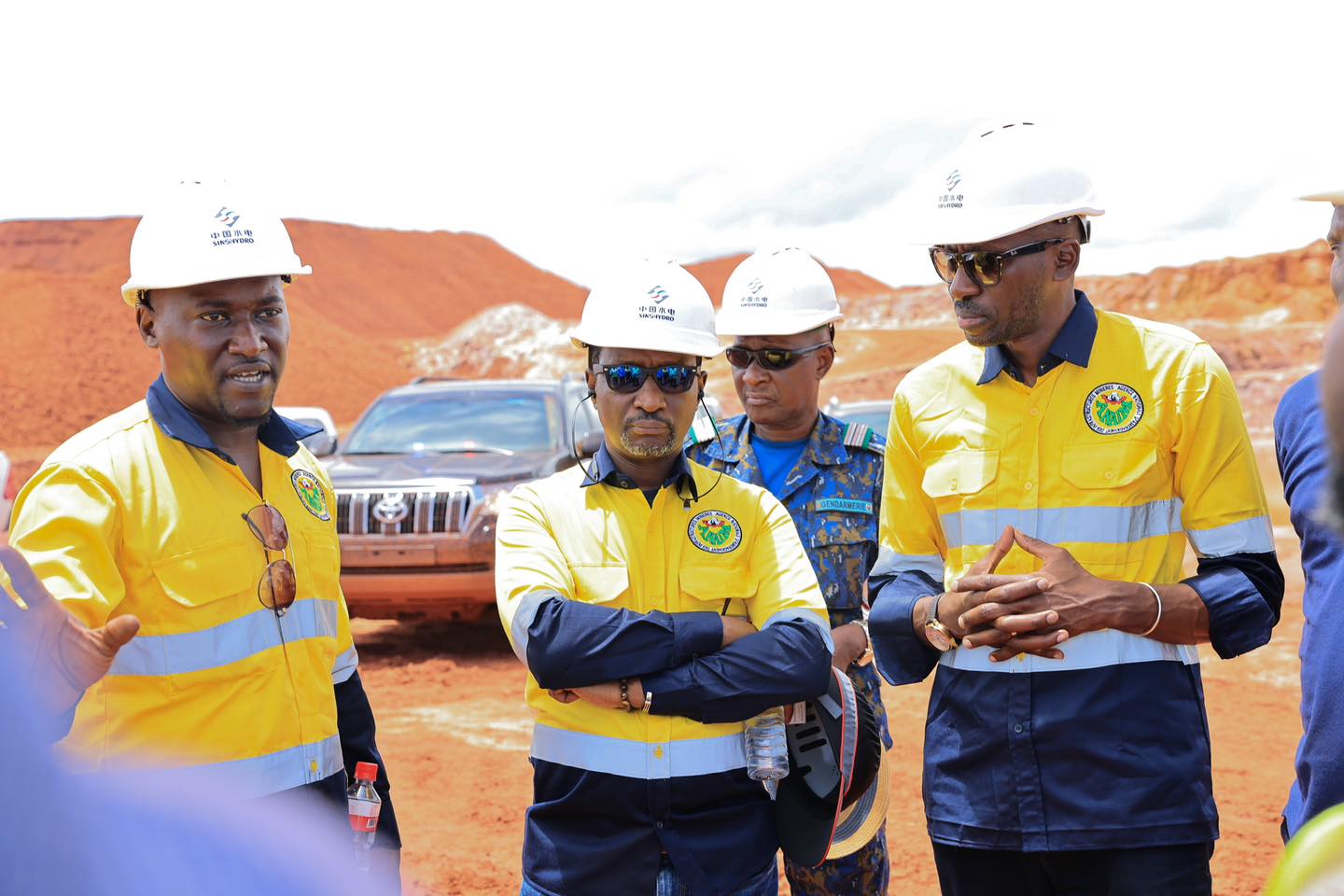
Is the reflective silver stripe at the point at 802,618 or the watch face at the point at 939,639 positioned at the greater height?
the reflective silver stripe at the point at 802,618

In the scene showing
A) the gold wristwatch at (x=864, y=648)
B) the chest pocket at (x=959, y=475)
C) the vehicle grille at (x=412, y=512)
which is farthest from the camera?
the vehicle grille at (x=412, y=512)

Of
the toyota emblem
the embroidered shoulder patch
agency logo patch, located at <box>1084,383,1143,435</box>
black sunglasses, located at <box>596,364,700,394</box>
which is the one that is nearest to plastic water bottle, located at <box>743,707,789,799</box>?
black sunglasses, located at <box>596,364,700,394</box>

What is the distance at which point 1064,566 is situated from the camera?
119 inches

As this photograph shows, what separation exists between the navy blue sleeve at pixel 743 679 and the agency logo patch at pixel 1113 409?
3.08 feet

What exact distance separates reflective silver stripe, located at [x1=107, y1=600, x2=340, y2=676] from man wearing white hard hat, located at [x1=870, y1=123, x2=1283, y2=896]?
Result: 1.53 m

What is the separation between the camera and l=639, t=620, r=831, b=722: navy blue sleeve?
299 centimetres

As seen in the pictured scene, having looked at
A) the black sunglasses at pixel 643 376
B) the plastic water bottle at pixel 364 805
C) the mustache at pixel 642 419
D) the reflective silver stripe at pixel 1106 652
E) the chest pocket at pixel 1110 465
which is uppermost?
the black sunglasses at pixel 643 376

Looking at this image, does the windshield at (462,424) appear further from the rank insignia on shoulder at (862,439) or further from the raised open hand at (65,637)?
the raised open hand at (65,637)

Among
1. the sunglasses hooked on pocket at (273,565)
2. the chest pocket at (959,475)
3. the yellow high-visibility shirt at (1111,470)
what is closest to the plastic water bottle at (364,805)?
the sunglasses hooked on pocket at (273,565)

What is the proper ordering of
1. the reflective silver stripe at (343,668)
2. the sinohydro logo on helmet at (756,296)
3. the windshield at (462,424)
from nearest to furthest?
the reflective silver stripe at (343,668)
the sinohydro logo on helmet at (756,296)
the windshield at (462,424)

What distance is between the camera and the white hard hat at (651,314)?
10.9 ft

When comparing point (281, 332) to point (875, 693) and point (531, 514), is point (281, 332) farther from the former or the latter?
point (875, 693)

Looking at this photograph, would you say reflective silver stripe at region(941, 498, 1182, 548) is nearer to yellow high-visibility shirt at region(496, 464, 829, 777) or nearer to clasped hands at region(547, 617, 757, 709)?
yellow high-visibility shirt at region(496, 464, 829, 777)

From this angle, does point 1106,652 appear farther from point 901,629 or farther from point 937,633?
point 901,629
